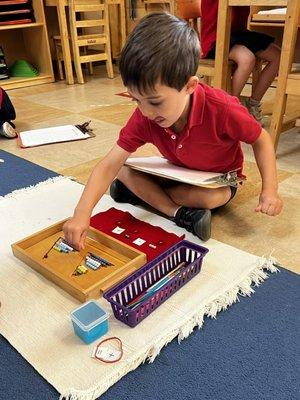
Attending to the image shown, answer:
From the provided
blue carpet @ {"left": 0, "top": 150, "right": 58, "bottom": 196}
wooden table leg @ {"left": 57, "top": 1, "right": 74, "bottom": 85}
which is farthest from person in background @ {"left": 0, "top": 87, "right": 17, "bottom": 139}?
wooden table leg @ {"left": 57, "top": 1, "right": 74, "bottom": 85}

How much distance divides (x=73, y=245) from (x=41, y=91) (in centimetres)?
210

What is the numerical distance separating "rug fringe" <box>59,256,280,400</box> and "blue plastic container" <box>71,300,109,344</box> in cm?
8

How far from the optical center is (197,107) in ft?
2.94

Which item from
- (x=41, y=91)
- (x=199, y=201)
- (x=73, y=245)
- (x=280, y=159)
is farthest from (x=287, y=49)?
(x=41, y=91)

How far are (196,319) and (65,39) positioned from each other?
8.50ft

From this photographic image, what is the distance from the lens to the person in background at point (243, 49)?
1.63 metres

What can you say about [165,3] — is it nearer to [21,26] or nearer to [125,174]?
[21,26]

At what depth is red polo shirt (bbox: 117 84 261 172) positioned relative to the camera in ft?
2.98

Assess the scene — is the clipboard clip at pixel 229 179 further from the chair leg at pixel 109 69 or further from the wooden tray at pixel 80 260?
the chair leg at pixel 109 69

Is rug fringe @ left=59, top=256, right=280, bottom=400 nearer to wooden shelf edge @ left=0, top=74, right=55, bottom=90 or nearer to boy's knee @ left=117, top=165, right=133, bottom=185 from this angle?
boy's knee @ left=117, top=165, right=133, bottom=185

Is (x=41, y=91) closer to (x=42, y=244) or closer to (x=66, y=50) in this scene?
(x=66, y=50)

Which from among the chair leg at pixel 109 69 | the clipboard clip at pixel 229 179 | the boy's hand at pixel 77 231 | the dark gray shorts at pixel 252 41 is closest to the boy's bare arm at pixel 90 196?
the boy's hand at pixel 77 231

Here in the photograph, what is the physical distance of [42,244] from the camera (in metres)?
0.95

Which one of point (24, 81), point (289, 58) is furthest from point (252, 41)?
point (24, 81)
